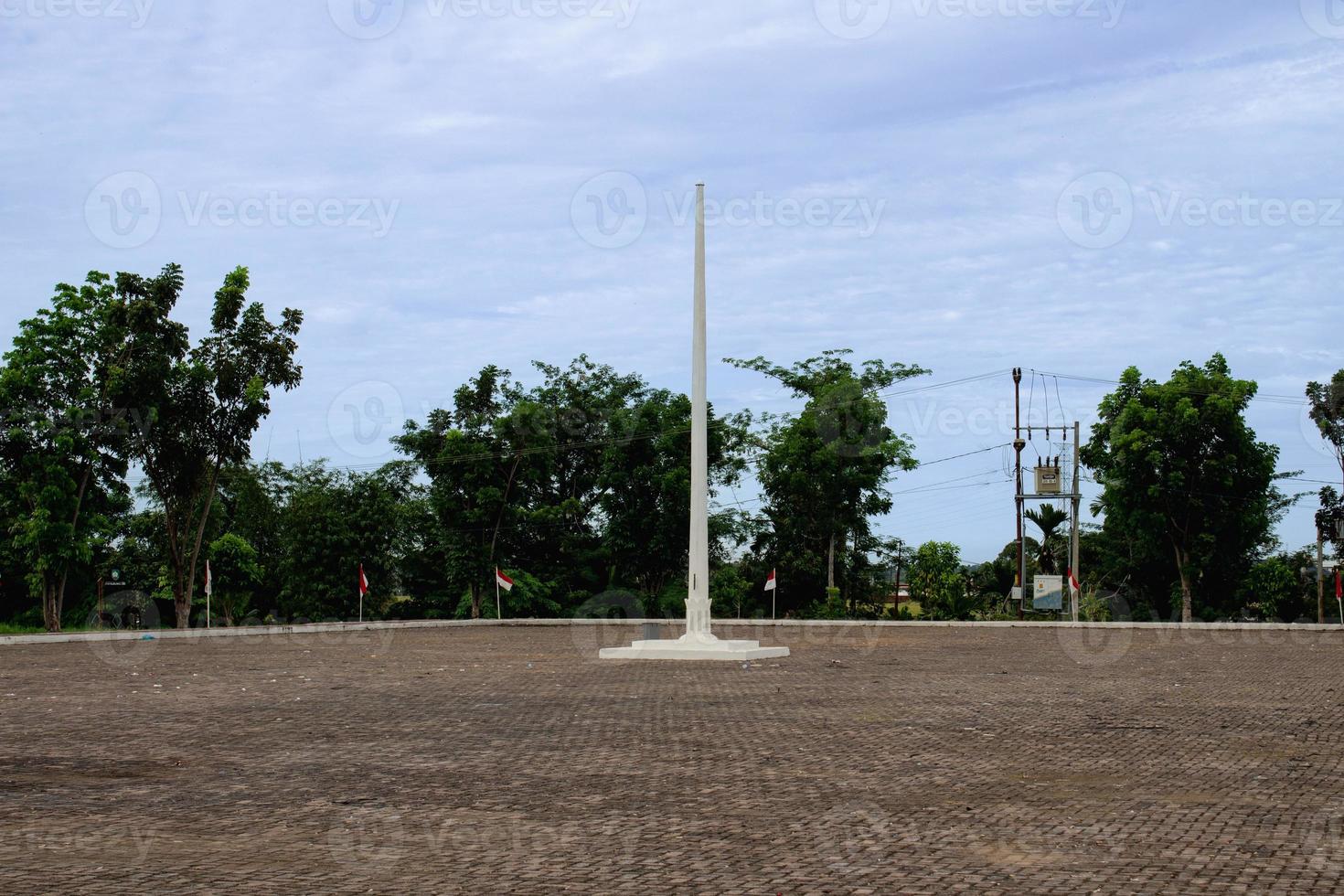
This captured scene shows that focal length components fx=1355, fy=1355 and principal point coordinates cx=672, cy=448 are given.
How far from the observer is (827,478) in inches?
2116

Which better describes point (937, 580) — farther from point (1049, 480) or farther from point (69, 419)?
point (69, 419)

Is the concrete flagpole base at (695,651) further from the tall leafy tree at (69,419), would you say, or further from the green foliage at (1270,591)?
the green foliage at (1270,591)

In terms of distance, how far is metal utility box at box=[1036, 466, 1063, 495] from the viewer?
51.0m

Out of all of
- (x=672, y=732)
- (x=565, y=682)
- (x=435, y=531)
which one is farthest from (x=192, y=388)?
(x=672, y=732)

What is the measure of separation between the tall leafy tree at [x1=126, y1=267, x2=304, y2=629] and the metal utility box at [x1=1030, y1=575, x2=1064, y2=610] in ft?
89.0

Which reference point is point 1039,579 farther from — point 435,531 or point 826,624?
point 435,531

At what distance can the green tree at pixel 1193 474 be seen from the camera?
166 ft

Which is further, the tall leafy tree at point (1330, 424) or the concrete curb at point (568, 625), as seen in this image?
the tall leafy tree at point (1330, 424)

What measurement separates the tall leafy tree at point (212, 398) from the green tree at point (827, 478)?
2082 cm
